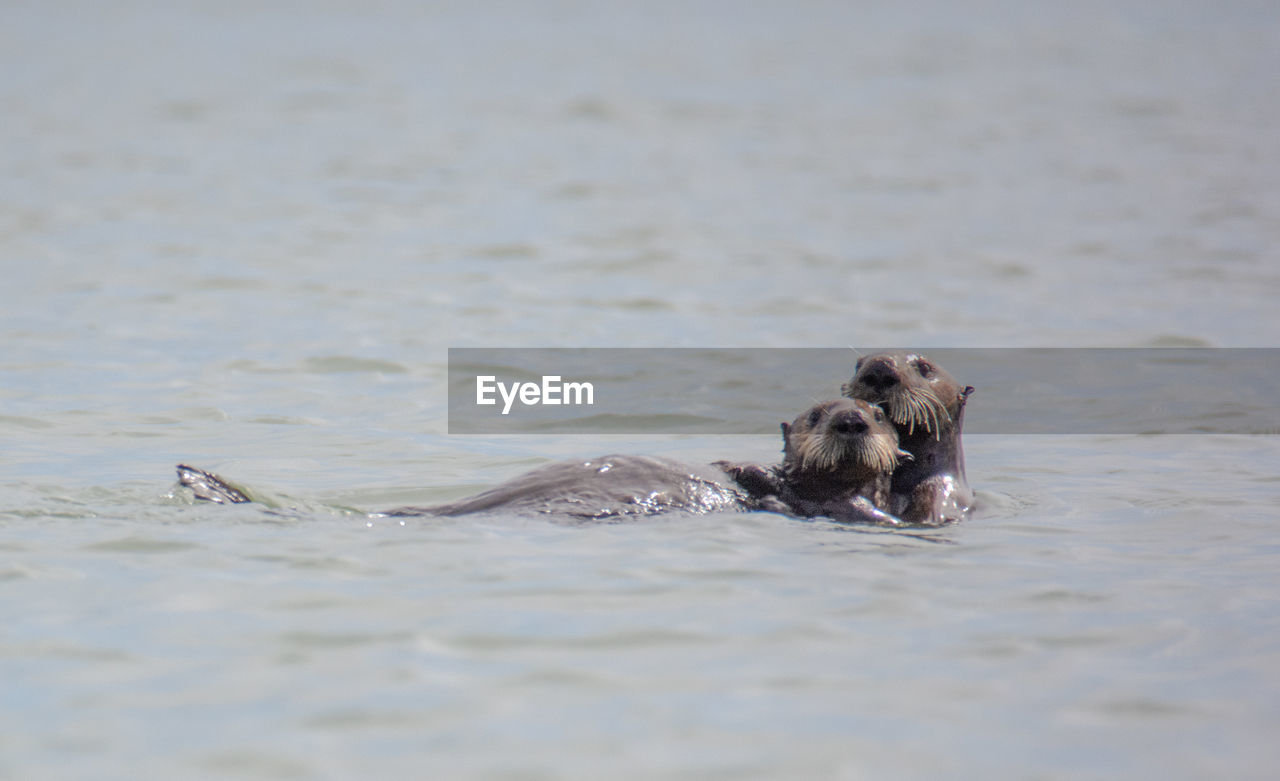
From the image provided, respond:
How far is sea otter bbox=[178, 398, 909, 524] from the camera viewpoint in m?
5.82

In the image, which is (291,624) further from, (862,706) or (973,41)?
(973,41)

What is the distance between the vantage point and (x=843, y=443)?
5.81m

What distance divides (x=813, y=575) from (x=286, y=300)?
29.5 feet

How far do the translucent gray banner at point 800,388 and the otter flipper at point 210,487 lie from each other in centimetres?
309

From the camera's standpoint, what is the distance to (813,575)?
5.12m

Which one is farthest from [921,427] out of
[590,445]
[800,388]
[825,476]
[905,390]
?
[800,388]

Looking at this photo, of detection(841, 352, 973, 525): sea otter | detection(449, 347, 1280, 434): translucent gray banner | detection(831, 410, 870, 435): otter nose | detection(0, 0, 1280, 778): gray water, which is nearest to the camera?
detection(0, 0, 1280, 778): gray water

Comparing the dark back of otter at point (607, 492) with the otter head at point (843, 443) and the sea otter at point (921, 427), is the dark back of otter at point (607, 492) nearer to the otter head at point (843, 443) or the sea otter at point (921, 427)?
the otter head at point (843, 443)

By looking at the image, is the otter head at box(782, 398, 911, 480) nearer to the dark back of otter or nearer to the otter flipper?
the dark back of otter

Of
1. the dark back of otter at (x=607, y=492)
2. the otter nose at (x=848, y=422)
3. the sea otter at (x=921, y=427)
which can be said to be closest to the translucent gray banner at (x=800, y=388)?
the sea otter at (x=921, y=427)

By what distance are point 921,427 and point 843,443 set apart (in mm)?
675

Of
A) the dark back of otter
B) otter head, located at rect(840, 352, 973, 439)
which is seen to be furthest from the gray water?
otter head, located at rect(840, 352, 973, 439)

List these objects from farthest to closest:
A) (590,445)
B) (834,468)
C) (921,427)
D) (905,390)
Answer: (590,445)
(921,427)
(905,390)
(834,468)

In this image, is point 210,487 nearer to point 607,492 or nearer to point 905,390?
point 607,492
